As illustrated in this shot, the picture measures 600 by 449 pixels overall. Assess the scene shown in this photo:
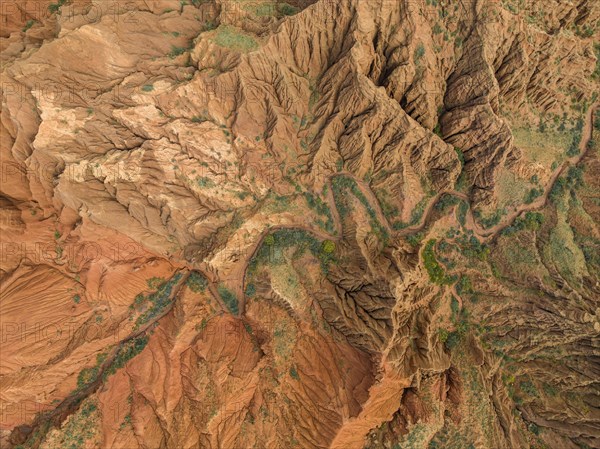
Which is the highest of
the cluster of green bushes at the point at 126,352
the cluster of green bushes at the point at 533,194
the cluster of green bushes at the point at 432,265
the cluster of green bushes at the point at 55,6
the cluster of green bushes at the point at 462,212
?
the cluster of green bushes at the point at 55,6

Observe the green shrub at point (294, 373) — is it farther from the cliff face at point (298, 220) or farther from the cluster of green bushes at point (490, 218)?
the cluster of green bushes at point (490, 218)

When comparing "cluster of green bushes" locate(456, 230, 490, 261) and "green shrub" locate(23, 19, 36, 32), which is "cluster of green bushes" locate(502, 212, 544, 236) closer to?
"cluster of green bushes" locate(456, 230, 490, 261)

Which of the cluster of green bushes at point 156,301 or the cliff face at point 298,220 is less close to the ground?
the cliff face at point 298,220

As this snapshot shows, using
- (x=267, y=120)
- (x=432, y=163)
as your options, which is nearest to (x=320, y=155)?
(x=267, y=120)

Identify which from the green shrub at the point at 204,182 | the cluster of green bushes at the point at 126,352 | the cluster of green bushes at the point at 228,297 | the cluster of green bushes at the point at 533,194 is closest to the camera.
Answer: the cluster of green bushes at the point at 533,194

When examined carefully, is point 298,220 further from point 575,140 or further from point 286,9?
point 575,140

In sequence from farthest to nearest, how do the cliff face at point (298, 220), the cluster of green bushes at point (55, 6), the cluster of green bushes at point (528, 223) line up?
the cluster of green bushes at point (55, 6)
the cluster of green bushes at point (528, 223)
the cliff face at point (298, 220)

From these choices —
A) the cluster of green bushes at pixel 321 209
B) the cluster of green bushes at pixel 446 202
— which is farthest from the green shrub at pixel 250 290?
the cluster of green bushes at pixel 446 202

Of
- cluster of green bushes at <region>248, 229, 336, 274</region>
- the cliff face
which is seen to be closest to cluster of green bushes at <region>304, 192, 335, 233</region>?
the cliff face
